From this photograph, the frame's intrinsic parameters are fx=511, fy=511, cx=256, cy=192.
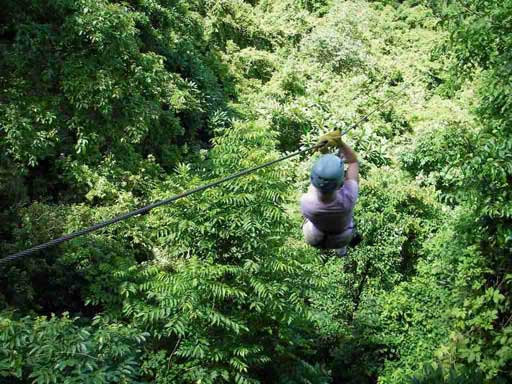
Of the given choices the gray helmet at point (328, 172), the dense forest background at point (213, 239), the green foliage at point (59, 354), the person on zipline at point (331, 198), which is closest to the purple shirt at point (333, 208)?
the person on zipline at point (331, 198)

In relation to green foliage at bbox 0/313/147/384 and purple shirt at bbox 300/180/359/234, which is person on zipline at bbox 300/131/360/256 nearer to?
purple shirt at bbox 300/180/359/234

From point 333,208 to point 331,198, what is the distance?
0.26 feet

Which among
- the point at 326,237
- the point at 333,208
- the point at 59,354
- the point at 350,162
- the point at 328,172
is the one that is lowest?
the point at 59,354

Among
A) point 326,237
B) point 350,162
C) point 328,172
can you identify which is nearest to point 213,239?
point 326,237

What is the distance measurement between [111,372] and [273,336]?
1990 mm

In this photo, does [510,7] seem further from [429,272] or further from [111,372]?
[111,372]

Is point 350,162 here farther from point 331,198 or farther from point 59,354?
point 59,354

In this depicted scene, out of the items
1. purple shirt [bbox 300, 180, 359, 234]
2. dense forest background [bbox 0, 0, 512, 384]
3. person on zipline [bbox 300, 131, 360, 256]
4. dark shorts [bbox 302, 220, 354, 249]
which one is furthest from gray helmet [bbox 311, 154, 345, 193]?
dense forest background [bbox 0, 0, 512, 384]

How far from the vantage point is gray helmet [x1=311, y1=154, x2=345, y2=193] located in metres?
2.69

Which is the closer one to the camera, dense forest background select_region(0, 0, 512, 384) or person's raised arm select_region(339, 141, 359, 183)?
person's raised arm select_region(339, 141, 359, 183)

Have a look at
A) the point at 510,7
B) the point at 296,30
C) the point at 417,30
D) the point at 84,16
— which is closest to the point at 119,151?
the point at 84,16

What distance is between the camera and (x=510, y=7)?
416 centimetres

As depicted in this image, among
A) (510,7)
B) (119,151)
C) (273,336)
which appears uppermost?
(510,7)

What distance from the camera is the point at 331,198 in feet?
9.66
